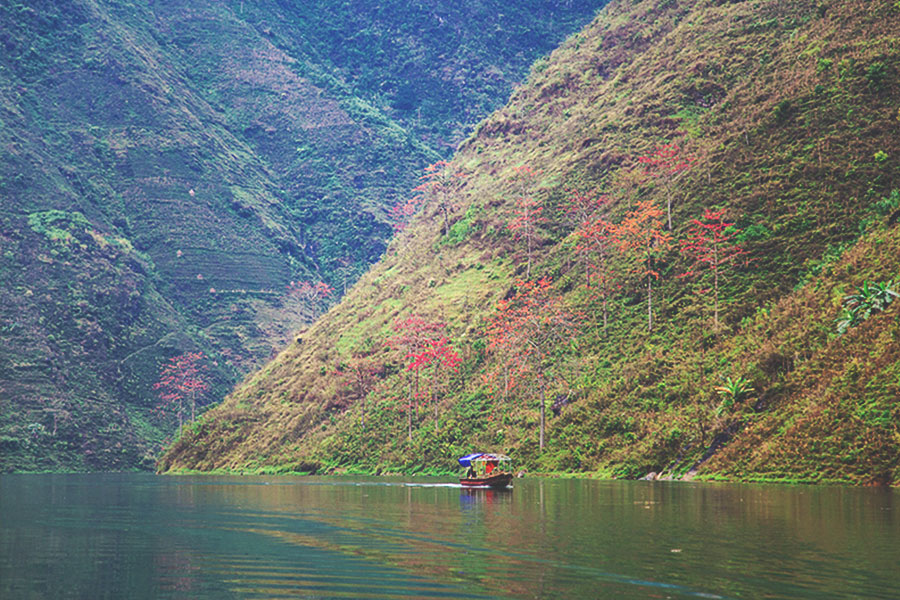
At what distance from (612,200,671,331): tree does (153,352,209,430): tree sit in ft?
309

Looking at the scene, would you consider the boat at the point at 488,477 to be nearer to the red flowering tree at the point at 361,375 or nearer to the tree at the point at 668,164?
the tree at the point at 668,164

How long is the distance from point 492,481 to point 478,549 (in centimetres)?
2851

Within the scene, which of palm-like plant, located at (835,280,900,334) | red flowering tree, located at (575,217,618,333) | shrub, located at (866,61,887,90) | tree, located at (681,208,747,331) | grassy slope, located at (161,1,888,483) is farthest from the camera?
red flowering tree, located at (575,217,618,333)

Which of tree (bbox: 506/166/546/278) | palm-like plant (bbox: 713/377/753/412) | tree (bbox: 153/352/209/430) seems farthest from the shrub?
tree (bbox: 153/352/209/430)

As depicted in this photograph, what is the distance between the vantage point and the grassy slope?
52.1 meters

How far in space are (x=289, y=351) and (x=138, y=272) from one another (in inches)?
2493

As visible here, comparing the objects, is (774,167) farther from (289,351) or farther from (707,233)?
(289,351)

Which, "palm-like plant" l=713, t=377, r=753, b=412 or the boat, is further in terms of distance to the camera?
"palm-like plant" l=713, t=377, r=753, b=412

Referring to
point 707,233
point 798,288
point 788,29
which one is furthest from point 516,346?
point 788,29

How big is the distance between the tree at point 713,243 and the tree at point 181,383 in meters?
103

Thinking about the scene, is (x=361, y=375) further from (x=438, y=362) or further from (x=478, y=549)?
(x=478, y=549)

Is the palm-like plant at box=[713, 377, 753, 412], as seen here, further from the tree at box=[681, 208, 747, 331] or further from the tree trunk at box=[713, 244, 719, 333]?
the tree at box=[681, 208, 747, 331]

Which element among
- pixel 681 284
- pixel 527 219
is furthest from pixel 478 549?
pixel 527 219

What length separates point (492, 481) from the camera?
49.8 m
